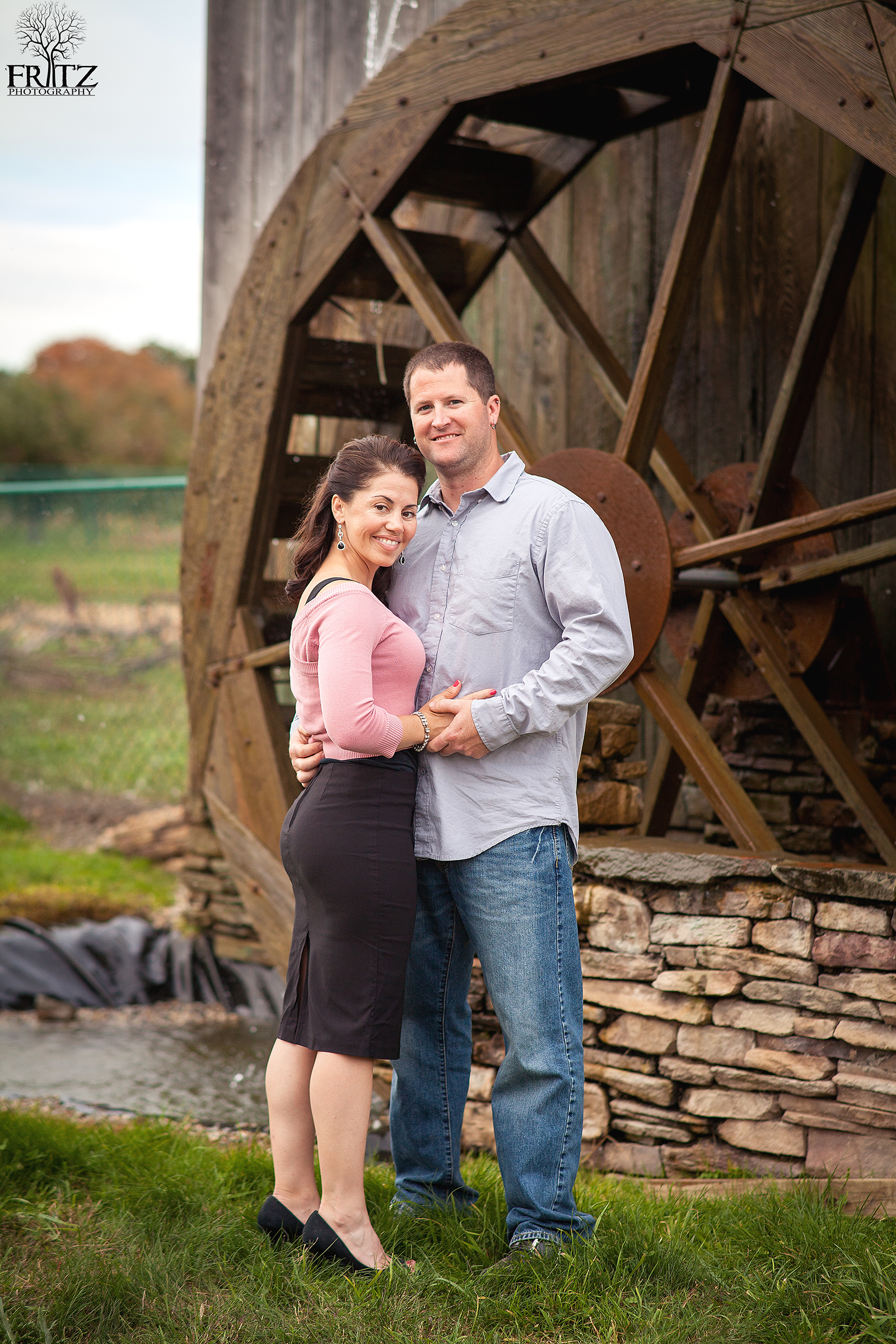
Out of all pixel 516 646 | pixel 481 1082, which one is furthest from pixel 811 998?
pixel 516 646

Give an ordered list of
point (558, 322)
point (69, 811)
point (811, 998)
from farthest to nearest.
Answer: point (69, 811)
point (558, 322)
point (811, 998)

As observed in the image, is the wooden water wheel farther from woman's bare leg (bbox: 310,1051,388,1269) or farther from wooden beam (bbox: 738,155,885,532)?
woman's bare leg (bbox: 310,1051,388,1269)

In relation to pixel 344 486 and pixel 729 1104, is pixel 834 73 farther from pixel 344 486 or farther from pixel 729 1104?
pixel 729 1104

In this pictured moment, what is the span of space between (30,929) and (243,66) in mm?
4359

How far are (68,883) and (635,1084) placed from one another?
4289 millimetres

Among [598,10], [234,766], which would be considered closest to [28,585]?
[234,766]

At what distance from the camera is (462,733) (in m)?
2.39

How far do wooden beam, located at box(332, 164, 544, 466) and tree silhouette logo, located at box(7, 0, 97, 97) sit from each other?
108 cm

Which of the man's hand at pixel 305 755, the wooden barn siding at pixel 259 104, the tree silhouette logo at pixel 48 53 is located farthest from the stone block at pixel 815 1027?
the wooden barn siding at pixel 259 104

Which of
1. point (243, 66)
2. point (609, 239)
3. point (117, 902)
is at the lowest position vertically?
point (117, 902)

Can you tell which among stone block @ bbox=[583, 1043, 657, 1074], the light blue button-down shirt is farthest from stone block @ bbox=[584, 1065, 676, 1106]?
the light blue button-down shirt

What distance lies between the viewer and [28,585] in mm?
12609

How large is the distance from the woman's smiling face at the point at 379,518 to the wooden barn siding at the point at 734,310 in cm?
260

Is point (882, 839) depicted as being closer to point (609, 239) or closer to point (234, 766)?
point (234, 766)
